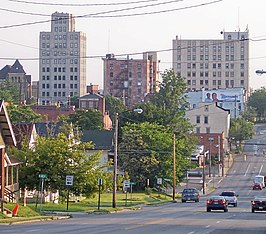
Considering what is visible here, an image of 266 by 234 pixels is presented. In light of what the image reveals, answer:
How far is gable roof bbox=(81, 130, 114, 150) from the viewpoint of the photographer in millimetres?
106000

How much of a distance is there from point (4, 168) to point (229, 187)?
216ft

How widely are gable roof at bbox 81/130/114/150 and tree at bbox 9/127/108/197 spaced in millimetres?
43076

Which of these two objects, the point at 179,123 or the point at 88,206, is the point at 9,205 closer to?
the point at 88,206

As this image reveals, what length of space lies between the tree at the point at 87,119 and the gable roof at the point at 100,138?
20686 mm

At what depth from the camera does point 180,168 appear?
102 m

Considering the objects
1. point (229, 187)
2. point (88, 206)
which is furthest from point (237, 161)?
point (88, 206)

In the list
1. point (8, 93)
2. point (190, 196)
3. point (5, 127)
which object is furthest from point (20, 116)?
point (5, 127)

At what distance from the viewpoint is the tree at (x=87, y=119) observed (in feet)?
430

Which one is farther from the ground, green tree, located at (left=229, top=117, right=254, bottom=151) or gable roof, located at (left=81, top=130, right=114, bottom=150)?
green tree, located at (left=229, top=117, right=254, bottom=151)

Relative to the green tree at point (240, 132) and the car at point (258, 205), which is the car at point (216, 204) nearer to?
the car at point (258, 205)

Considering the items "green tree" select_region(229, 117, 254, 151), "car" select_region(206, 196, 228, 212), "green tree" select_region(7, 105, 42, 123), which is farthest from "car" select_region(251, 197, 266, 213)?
"green tree" select_region(229, 117, 254, 151)

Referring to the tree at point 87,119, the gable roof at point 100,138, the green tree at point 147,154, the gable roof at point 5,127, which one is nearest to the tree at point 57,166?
the gable roof at point 5,127

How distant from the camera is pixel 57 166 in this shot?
60.4 m

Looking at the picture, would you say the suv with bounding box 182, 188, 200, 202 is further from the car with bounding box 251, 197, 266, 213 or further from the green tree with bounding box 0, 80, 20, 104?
the green tree with bounding box 0, 80, 20, 104
